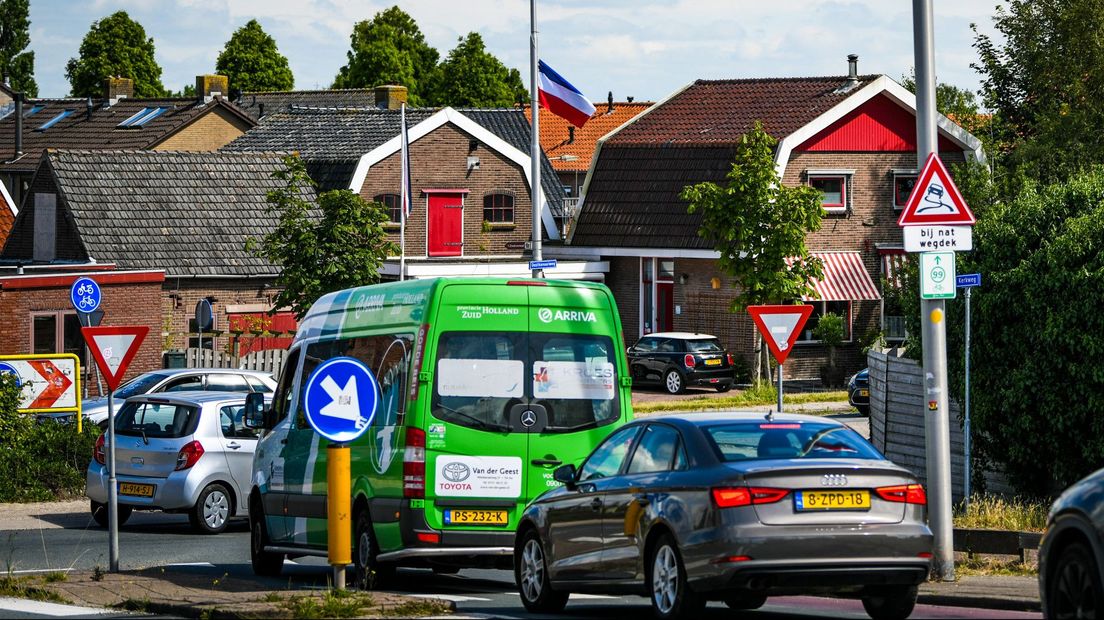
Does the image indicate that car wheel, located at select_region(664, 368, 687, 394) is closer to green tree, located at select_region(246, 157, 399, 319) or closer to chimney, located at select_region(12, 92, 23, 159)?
green tree, located at select_region(246, 157, 399, 319)

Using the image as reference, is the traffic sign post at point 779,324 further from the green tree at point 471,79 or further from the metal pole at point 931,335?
the green tree at point 471,79

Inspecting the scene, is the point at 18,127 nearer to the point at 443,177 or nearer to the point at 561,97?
the point at 443,177

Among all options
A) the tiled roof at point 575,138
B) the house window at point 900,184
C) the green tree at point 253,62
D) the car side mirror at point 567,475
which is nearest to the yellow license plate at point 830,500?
the car side mirror at point 567,475

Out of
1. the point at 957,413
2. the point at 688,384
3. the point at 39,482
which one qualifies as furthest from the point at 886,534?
the point at 688,384

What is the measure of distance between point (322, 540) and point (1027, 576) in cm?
636

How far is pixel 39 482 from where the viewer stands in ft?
85.6

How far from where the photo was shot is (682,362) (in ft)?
147

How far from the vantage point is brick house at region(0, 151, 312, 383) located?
4312 cm

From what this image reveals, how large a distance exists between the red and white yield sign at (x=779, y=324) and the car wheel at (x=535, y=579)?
6358 mm

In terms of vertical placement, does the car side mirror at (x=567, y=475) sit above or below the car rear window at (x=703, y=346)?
below

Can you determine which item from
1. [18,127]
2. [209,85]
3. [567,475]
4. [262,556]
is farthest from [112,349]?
[209,85]

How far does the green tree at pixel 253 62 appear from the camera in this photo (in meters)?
105

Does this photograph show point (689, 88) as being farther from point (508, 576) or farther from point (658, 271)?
point (508, 576)

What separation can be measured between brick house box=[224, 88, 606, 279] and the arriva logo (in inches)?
1414
